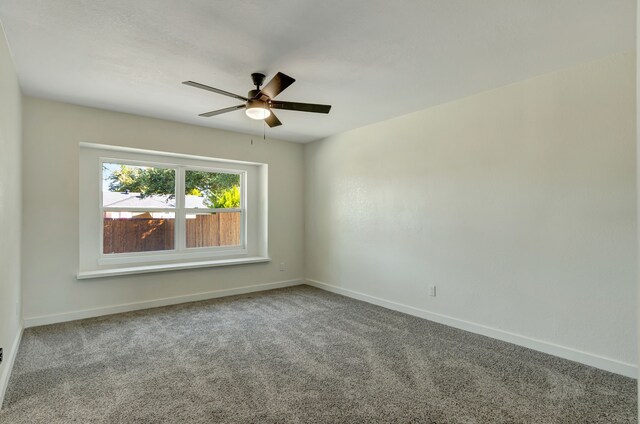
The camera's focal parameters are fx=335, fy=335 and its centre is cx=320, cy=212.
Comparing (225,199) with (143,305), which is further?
(225,199)

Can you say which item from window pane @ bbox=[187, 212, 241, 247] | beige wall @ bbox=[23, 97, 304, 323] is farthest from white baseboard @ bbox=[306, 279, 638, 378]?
beige wall @ bbox=[23, 97, 304, 323]

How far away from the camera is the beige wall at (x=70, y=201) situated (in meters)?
3.51

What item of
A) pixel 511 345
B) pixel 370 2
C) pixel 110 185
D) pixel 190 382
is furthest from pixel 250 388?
pixel 110 185

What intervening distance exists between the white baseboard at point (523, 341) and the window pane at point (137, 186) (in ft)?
10.2

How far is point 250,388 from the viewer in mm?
2301

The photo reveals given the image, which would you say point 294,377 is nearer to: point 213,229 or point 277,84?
point 277,84

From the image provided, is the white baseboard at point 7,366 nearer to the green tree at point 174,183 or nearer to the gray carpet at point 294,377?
the gray carpet at point 294,377

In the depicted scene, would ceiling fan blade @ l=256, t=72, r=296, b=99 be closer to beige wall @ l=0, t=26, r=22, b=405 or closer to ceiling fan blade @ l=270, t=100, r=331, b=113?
ceiling fan blade @ l=270, t=100, r=331, b=113

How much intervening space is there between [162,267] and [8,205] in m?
2.00

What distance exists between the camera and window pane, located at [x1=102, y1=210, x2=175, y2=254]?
4.24 meters

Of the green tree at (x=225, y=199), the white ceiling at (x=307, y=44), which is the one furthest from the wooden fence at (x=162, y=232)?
the white ceiling at (x=307, y=44)

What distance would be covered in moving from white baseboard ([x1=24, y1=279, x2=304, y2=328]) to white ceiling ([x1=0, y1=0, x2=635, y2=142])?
235 cm

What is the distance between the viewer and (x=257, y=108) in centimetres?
274

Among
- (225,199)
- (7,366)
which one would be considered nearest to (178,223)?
(225,199)
